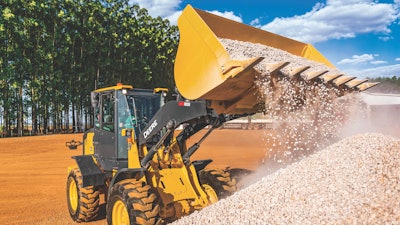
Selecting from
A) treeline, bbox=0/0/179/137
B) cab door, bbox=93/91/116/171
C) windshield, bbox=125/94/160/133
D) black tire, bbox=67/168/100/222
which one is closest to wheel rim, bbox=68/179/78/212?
black tire, bbox=67/168/100/222

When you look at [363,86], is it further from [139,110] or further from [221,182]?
[139,110]

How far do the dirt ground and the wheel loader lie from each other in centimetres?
105

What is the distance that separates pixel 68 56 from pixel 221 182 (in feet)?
91.3

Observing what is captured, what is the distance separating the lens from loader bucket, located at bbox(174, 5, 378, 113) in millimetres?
4461

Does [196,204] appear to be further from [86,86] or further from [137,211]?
[86,86]

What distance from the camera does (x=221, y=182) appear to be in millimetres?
6484

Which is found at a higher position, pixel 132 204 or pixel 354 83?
pixel 354 83

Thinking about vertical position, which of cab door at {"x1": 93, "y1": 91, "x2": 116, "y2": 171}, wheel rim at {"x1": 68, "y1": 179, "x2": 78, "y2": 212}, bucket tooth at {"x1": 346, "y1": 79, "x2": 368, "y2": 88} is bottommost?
wheel rim at {"x1": 68, "y1": 179, "x2": 78, "y2": 212}

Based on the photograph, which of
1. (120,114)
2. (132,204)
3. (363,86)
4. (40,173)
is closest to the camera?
(132,204)

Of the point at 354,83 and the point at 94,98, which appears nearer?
the point at 354,83

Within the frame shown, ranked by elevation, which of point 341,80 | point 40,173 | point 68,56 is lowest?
point 40,173

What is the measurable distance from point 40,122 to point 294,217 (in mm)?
30242

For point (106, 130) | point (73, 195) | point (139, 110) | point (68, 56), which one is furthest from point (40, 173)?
point (68, 56)

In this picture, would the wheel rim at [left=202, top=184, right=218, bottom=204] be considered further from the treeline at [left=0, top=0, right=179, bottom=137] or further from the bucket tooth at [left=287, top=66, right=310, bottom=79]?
the treeline at [left=0, top=0, right=179, bottom=137]
